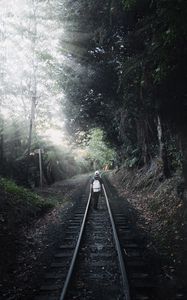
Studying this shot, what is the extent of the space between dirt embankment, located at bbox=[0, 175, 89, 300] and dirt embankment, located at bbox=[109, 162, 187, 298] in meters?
2.91

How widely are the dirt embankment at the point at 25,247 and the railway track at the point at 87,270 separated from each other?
32cm

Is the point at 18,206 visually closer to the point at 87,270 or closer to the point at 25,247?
the point at 25,247

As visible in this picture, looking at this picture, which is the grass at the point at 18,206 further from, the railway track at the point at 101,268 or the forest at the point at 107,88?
the railway track at the point at 101,268

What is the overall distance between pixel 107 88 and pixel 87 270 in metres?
12.8

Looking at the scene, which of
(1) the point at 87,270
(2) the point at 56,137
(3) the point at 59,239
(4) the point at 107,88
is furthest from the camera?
(2) the point at 56,137

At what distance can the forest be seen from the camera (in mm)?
9312

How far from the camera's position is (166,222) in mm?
10578

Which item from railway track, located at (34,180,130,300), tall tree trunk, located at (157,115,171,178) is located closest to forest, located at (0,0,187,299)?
tall tree trunk, located at (157,115,171,178)

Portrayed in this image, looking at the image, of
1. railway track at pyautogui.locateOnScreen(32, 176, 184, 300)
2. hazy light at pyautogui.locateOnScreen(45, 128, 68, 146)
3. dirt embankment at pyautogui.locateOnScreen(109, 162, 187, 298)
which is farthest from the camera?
hazy light at pyautogui.locateOnScreen(45, 128, 68, 146)

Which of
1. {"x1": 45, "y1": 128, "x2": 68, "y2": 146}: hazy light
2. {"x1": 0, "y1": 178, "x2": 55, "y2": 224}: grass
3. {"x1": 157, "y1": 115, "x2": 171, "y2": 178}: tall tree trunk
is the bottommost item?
{"x1": 0, "y1": 178, "x2": 55, "y2": 224}: grass

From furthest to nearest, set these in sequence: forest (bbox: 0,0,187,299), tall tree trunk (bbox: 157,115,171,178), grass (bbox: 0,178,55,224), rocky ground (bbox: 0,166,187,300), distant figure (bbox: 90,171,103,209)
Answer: distant figure (bbox: 90,171,103,209) → tall tree trunk (bbox: 157,115,171,178) → grass (bbox: 0,178,55,224) → forest (bbox: 0,0,187,299) → rocky ground (bbox: 0,166,187,300)

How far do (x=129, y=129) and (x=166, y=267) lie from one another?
1540 centimetres

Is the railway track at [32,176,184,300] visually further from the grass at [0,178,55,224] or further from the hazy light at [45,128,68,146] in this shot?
the hazy light at [45,128,68,146]

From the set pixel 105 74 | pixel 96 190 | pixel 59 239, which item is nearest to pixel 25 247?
pixel 59 239
